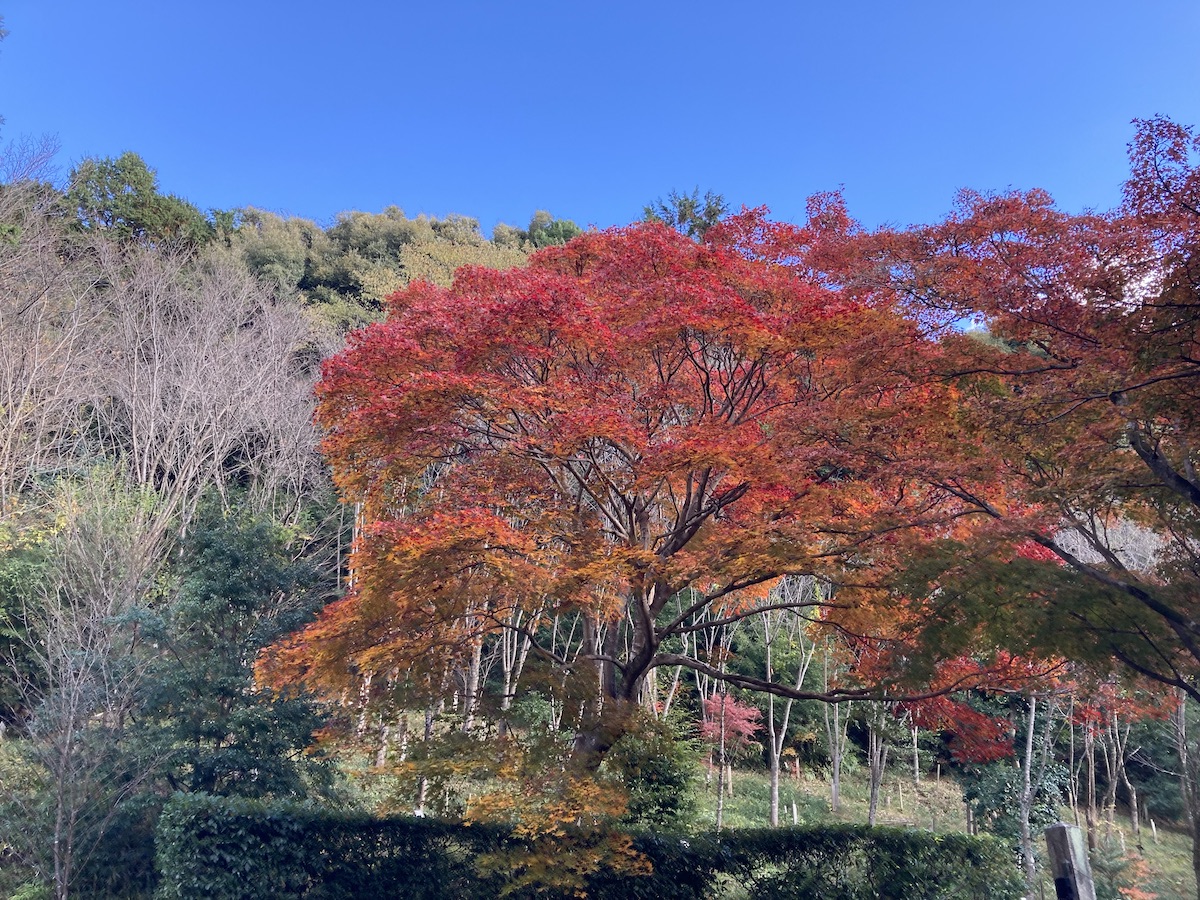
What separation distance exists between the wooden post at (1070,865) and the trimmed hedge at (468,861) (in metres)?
3.67

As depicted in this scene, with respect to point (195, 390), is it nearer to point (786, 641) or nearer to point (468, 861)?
point (468, 861)

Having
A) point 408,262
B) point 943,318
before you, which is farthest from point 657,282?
point 408,262

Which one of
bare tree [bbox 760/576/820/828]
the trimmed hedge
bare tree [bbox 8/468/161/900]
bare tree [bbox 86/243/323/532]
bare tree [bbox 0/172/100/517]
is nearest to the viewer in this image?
the trimmed hedge

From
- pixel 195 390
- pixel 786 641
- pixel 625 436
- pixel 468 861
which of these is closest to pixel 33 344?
pixel 195 390

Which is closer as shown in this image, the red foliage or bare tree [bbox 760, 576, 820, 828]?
the red foliage

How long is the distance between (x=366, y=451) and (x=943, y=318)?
15.7 feet

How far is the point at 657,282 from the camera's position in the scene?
20.8 ft

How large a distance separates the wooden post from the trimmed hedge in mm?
3673

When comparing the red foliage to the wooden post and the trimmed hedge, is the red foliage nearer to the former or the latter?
the trimmed hedge

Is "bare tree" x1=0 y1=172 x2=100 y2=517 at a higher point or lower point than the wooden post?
higher

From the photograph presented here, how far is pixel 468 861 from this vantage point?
6.75 m

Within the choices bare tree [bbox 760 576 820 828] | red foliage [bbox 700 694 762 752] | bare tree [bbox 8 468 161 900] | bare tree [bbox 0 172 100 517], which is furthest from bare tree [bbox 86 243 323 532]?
Answer: bare tree [bbox 760 576 820 828]

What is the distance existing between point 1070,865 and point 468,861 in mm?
5172

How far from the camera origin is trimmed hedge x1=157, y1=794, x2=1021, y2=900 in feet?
21.5
